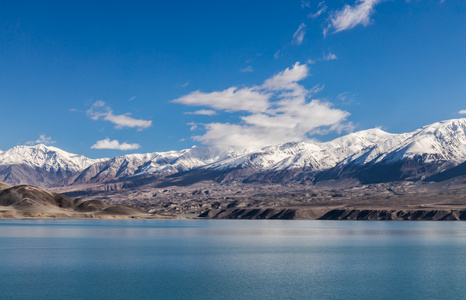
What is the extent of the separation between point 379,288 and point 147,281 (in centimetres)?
2664

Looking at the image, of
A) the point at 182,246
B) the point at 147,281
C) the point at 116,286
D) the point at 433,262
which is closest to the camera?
the point at 116,286

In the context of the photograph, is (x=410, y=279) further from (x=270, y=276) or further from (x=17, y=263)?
(x=17, y=263)

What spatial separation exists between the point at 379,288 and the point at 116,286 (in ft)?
95.6

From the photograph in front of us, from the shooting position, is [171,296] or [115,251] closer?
[171,296]

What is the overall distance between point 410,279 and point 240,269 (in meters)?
22.5

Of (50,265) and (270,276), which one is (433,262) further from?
(50,265)

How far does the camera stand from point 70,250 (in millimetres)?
102312

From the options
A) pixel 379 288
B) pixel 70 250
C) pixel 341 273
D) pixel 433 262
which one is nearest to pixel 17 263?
pixel 70 250

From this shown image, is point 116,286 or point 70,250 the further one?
point 70,250

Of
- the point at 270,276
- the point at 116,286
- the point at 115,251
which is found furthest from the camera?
the point at 115,251

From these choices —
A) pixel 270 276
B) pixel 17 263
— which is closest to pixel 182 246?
pixel 17 263

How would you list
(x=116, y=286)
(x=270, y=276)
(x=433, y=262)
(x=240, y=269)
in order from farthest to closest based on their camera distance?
(x=433, y=262), (x=240, y=269), (x=270, y=276), (x=116, y=286)

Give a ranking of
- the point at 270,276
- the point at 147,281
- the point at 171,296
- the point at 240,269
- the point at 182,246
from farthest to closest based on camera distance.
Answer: the point at 182,246 → the point at 240,269 → the point at 270,276 → the point at 147,281 → the point at 171,296

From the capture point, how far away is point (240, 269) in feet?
247
